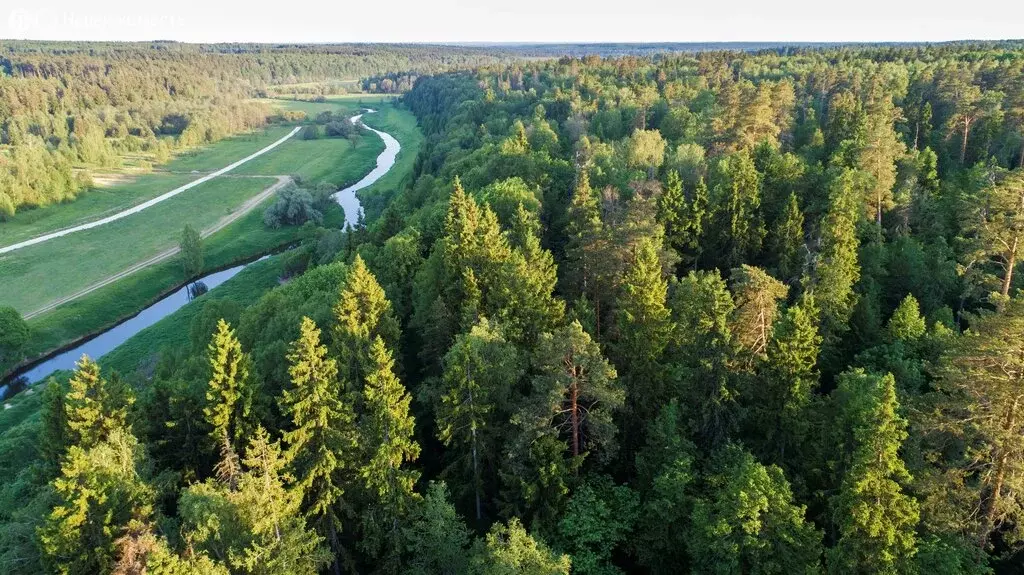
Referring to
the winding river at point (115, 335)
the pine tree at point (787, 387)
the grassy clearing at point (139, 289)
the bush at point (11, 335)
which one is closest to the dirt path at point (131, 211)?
the grassy clearing at point (139, 289)

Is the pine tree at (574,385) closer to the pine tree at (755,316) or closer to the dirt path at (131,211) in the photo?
the pine tree at (755,316)

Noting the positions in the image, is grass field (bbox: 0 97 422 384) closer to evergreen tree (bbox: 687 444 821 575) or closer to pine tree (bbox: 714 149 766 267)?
pine tree (bbox: 714 149 766 267)

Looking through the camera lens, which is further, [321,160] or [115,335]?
[321,160]

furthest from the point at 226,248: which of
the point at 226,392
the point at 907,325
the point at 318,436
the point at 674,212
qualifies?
the point at 907,325


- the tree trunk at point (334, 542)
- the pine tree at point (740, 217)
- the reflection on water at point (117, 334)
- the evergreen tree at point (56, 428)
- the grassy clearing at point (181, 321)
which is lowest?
the reflection on water at point (117, 334)

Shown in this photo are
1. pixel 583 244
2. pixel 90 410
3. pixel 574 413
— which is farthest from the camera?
pixel 583 244

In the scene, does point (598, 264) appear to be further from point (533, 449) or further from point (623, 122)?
point (623, 122)

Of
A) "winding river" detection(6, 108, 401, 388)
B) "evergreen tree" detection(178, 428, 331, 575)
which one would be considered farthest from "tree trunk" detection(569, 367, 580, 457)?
"winding river" detection(6, 108, 401, 388)

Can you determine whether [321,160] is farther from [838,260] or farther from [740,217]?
[838,260]
